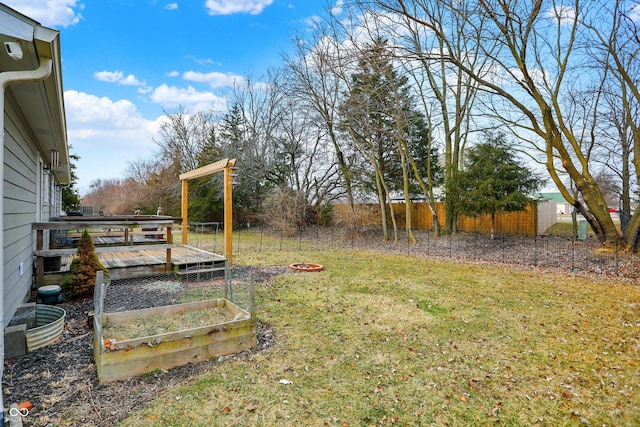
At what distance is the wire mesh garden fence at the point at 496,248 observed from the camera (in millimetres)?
8175

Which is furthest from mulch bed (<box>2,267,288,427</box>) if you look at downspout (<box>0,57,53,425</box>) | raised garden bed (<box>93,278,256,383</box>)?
downspout (<box>0,57,53,425</box>)

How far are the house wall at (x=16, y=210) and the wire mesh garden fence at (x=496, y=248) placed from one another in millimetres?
5241

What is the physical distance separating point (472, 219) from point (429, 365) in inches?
517

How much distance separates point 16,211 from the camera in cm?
407

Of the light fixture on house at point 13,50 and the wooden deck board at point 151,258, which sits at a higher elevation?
the light fixture on house at point 13,50

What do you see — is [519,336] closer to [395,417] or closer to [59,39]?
[395,417]

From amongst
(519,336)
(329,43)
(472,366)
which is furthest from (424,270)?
(329,43)

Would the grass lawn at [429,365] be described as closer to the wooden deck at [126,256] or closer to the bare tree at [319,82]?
the wooden deck at [126,256]

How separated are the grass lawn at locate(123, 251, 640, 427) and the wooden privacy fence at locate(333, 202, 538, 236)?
7.99m

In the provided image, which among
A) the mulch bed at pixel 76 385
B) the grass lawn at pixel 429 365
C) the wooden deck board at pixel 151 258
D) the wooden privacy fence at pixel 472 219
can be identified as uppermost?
the wooden privacy fence at pixel 472 219

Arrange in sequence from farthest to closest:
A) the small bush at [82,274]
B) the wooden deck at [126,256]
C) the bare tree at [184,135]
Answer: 1. the bare tree at [184,135]
2. the wooden deck at [126,256]
3. the small bush at [82,274]

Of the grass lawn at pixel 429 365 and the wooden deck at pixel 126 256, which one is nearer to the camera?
the grass lawn at pixel 429 365

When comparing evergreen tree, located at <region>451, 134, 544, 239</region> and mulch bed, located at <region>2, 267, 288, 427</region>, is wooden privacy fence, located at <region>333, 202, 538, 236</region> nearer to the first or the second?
evergreen tree, located at <region>451, 134, 544, 239</region>

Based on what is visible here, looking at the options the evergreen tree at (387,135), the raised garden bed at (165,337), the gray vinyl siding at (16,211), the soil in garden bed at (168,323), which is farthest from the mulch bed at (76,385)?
the evergreen tree at (387,135)
